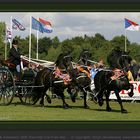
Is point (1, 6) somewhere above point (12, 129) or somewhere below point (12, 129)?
above

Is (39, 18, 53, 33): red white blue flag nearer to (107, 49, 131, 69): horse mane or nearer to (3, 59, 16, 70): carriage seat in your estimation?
(3, 59, 16, 70): carriage seat

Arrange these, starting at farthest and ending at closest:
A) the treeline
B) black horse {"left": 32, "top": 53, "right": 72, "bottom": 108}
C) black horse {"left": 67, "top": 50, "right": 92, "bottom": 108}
Result: the treeline
black horse {"left": 67, "top": 50, "right": 92, "bottom": 108}
black horse {"left": 32, "top": 53, "right": 72, "bottom": 108}

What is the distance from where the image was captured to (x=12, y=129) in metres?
14.0

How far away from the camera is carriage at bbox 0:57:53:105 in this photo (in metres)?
22.7

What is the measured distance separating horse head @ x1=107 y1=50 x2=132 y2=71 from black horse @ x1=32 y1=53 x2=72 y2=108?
7.35 ft

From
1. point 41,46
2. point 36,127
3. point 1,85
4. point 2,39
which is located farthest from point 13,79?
point 41,46

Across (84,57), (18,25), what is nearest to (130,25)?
(18,25)

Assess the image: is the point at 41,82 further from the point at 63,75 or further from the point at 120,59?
the point at 120,59

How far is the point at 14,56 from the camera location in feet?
74.7

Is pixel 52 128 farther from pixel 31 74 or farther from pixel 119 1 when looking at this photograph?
pixel 31 74

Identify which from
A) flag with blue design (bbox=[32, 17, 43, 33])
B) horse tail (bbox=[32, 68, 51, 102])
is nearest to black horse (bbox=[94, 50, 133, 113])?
horse tail (bbox=[32, 68, 51, 102])

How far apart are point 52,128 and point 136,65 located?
17.0 meters

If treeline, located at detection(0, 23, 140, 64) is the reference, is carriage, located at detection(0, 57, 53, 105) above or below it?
below

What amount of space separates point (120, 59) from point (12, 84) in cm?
508
